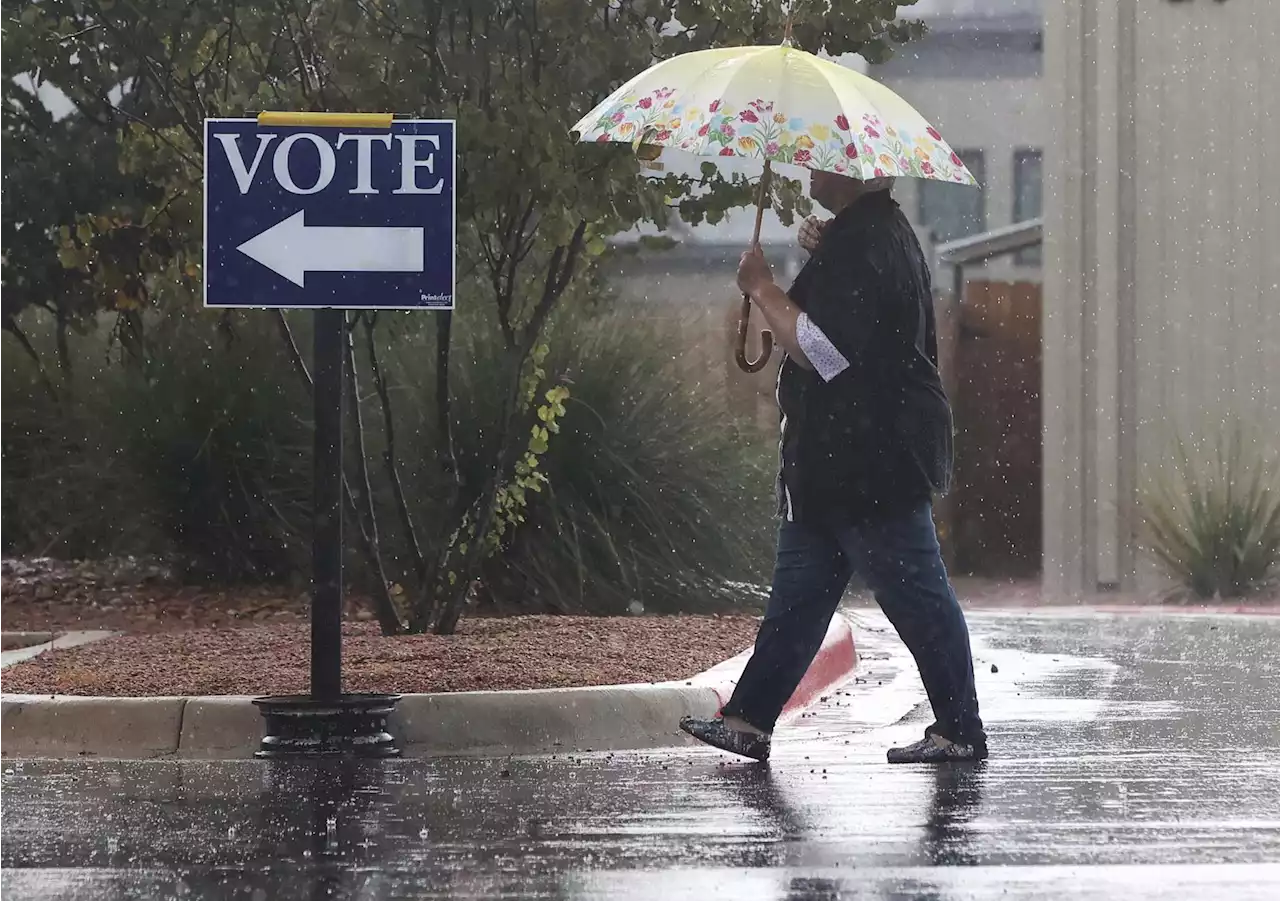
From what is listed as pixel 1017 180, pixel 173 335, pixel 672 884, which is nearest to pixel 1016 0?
pixel 1017 180

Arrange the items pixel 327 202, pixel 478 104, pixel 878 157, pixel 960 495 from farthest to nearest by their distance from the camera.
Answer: pixel 960 495 → pixel 478 104 → pixel 327 202 → pixel 878 157

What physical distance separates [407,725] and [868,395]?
6.49ft

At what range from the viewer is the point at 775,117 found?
7152 millimetres

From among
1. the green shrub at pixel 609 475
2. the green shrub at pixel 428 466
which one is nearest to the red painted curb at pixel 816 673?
the green shrub at pixel 609 475

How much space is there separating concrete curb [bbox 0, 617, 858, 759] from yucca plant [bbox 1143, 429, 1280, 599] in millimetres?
10742

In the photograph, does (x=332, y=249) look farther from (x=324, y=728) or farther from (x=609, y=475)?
(x=609, y=475)

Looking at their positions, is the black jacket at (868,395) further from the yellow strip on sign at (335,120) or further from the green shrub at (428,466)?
the green shrub at (428,466)

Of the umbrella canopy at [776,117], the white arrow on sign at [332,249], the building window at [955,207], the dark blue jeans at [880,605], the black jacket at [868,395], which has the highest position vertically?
the building window at [955,207]

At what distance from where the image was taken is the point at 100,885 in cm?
522

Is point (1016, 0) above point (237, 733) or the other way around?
above

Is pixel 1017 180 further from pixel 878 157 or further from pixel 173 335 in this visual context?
pixel 878 157

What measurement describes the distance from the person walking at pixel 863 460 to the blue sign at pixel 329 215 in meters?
1.19

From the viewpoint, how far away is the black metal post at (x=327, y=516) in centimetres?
764

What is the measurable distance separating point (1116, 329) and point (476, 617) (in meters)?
10.9
